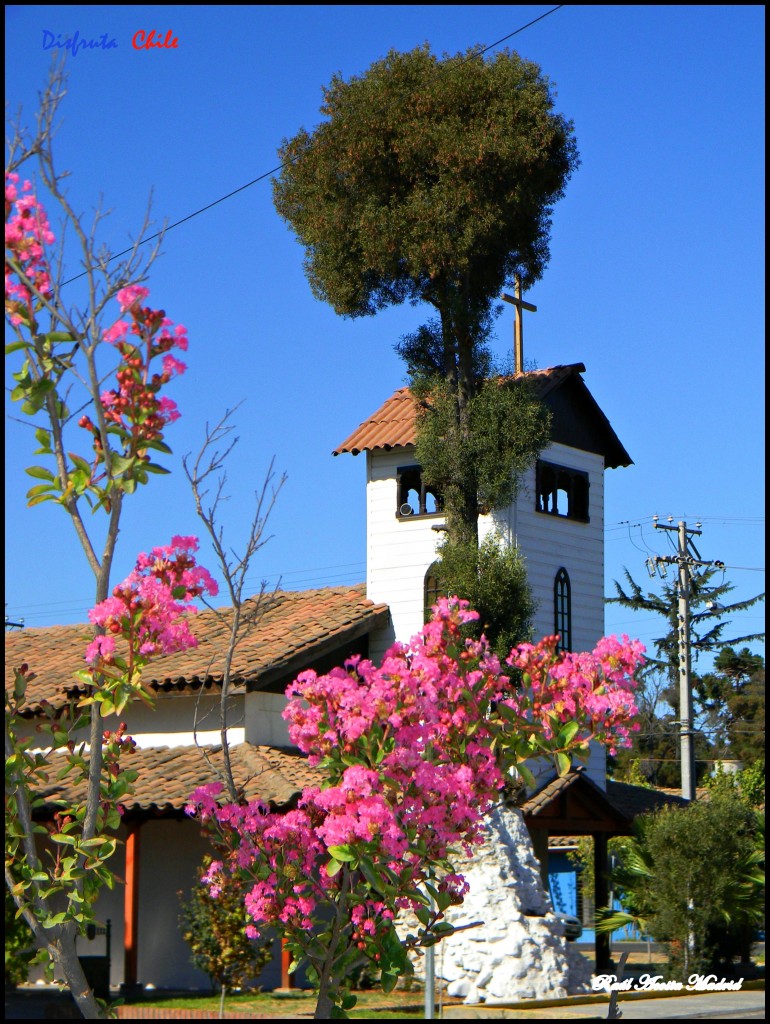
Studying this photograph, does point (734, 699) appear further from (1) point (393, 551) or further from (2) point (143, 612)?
(2) point (143, 612)

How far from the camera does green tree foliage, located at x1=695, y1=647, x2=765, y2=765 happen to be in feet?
176

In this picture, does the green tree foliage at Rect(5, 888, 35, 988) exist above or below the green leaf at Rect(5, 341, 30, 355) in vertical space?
below

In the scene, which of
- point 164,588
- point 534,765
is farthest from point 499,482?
point 164,588

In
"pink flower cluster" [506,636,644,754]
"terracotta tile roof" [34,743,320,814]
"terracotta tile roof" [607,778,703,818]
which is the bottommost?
"terracotta tile roof" [607,778,703,818]

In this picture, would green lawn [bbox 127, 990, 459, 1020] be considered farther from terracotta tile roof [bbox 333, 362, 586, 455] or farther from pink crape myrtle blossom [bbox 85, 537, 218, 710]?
pink crape myrtle blossom [bbox 85, 537, 218, 710]

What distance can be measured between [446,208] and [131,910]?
1228 centimetres

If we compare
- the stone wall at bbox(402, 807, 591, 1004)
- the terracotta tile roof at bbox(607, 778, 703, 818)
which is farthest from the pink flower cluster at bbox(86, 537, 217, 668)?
the terracotta tile roof at bbox(607, 778, 703, 818)

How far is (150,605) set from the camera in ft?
18.7

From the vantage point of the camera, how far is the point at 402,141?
843 inches

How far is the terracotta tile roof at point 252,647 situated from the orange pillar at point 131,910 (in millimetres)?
2524

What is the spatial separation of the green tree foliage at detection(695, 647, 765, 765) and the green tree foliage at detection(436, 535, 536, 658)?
34.9 metres

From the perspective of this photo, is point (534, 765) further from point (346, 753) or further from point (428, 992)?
point (346, 753)

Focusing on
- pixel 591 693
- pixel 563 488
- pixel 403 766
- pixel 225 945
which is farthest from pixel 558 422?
pixel 403 766

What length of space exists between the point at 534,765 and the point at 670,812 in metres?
2.72
